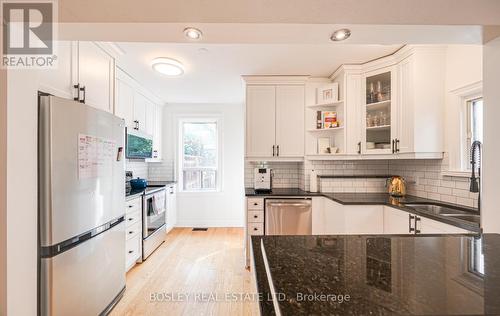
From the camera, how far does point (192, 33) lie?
51.3 inches

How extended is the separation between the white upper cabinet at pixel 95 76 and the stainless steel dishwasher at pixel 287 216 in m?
2.02

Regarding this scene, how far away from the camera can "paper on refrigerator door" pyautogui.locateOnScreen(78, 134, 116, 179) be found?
1556 millimetres

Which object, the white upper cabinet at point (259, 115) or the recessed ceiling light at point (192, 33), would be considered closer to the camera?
the recessed ceiling light at point (192, 33)

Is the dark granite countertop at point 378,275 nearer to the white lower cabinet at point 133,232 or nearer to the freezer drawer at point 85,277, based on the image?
the freezer drawer at point 85,277

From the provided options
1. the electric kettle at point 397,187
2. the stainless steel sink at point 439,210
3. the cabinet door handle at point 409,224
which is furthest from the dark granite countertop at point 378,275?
the electric kettle at point 397,187

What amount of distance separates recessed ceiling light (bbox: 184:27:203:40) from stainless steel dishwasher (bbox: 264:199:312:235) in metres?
2.03

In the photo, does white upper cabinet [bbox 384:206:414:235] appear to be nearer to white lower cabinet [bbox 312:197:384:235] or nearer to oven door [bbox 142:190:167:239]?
white lower cabinet [bbox 312:197:384:235]

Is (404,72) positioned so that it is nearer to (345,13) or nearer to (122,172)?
(345,13)

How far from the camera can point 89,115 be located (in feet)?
5.36

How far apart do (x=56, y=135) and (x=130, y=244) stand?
5.74 feet

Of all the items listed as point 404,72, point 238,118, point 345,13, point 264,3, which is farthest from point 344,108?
point 238,118

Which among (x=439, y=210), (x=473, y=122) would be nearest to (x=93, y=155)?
(x=439, y=210)

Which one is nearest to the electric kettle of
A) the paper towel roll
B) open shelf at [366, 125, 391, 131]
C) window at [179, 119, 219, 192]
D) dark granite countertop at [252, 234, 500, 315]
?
open shelf at [366, 125, 391, 131]

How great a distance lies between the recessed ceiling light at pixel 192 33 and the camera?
4.17 ft
